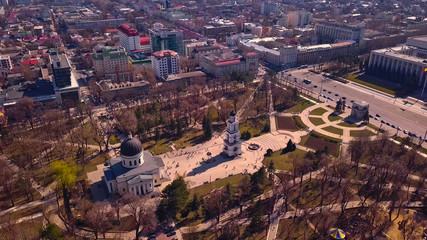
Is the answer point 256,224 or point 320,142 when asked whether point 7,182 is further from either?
point 320,142

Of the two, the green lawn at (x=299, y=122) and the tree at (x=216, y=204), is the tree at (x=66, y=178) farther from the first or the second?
the green lawn at (x=299, y=122)

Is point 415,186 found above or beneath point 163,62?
beneath

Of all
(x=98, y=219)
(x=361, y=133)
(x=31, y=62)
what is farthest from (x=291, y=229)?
(x=31, y=62)

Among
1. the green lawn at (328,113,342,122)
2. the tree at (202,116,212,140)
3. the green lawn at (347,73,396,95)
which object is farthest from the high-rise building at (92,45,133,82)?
the green lawn at (347,73,396,95)

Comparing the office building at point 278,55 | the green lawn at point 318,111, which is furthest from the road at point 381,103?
the office building at point 278,55

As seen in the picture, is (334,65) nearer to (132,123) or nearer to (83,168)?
(132,123)

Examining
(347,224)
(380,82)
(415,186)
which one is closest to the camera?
(347,224)

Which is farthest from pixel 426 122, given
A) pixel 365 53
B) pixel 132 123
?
pixel 132 123
